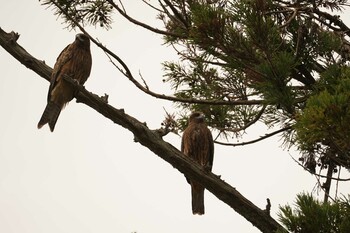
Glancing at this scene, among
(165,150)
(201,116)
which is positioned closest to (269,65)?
(165,150)

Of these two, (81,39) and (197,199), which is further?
(197,199)

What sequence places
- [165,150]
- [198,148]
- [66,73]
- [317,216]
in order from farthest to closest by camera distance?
[198,148], [66,73], [165,150], [317,216]

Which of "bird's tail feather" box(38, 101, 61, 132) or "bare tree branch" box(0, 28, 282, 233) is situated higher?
"bird's tail feather" box(38, 101, 61, 132)

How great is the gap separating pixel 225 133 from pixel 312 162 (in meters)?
1.13

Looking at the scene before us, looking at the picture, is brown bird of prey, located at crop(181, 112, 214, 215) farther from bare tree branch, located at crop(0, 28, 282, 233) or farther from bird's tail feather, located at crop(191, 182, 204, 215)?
bare tree branch, located at crop(0, 28, 282, 233)

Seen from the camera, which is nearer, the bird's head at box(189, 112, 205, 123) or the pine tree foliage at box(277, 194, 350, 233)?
the pine tree foliage at box(277, 194, 350, 233)

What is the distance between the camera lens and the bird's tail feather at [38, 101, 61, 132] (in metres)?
5.21

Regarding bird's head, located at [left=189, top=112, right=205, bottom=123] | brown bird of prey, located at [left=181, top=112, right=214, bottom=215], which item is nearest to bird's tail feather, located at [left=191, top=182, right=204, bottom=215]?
brown bird of prey, located at [left=181, top=112, right=214, bottom=215]

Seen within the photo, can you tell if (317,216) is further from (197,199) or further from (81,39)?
(81,39)

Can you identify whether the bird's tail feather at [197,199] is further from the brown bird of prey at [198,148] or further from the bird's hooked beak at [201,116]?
the bird's hooked beak at [201,116]

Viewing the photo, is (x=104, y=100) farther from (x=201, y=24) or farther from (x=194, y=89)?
(x=194, y=89)

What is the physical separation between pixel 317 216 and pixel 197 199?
311 cm

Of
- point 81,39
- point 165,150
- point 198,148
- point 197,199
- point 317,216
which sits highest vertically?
point 81,39

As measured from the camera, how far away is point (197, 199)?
19.9ft
